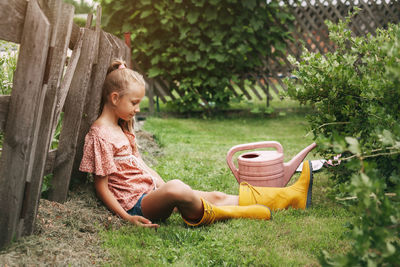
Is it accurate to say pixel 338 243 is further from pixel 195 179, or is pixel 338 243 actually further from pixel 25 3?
pixel 25 3

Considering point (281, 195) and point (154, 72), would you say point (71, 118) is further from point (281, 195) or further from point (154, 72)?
point (154, 72)

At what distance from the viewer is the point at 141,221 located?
220 cm

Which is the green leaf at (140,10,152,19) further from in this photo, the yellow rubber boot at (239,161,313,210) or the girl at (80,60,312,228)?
the yellow rubber boot at (239,161,313,210)

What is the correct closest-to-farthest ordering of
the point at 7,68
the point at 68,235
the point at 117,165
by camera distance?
1. the point at 68,235
2. the point at 117,165
3. the point at 7,68

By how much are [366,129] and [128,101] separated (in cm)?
136

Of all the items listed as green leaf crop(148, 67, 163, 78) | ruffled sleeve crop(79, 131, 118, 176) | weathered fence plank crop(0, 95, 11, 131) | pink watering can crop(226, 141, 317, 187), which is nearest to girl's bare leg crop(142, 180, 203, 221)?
ruffled sleeve crop(79, 131, 118, 176)

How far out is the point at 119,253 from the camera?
1810 millimetres

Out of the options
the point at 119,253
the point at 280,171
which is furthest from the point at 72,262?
the point at 280,171

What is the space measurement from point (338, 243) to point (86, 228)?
1.30 meters

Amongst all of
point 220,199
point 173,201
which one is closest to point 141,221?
point 173,201

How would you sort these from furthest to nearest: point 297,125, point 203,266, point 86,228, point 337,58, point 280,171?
point 297,125 < point 280,171 < point 337,58 < point 86,228 < point 203,266

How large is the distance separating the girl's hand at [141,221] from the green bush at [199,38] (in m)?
4.48

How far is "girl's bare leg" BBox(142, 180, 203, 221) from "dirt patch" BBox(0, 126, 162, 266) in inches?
7.2

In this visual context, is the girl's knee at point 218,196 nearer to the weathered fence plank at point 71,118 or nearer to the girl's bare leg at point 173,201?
the girl's bare leg at point 173,201
